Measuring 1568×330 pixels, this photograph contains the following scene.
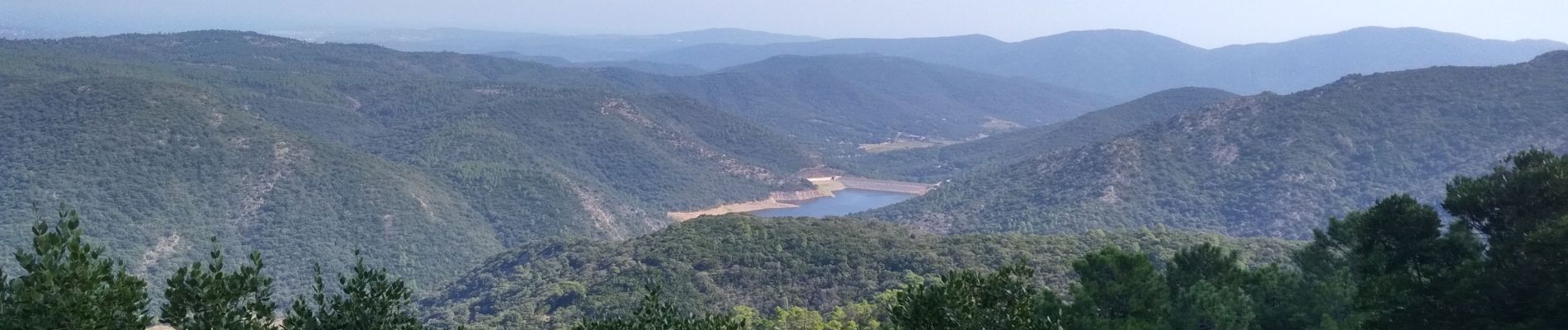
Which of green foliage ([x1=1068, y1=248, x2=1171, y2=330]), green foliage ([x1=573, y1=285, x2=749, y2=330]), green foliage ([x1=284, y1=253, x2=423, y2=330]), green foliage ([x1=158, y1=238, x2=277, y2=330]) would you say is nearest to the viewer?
green foliage ([x1=158, y1=238, x2=277, y2=330])

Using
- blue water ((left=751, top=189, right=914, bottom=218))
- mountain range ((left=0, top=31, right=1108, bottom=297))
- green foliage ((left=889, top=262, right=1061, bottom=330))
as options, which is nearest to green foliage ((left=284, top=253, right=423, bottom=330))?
green foliage ((left=889, top=262, right=1061, bottom=330))

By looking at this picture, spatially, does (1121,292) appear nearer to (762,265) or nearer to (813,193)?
(762,265)

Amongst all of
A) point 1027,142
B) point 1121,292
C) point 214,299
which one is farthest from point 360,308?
point 1027,142

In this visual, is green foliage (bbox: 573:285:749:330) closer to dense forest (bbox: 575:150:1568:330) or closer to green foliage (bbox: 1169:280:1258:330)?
dense forest (bbox: 575:150:1568:330)

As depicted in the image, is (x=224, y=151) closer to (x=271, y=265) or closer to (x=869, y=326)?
(x=271, y=265)

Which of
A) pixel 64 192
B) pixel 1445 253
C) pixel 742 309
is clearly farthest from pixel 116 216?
pixel 1445 253

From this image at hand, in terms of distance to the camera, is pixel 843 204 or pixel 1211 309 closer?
pixel 1211 309

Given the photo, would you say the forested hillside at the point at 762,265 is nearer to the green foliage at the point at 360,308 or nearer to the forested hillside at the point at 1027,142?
the green foliage at the point at 360,308
